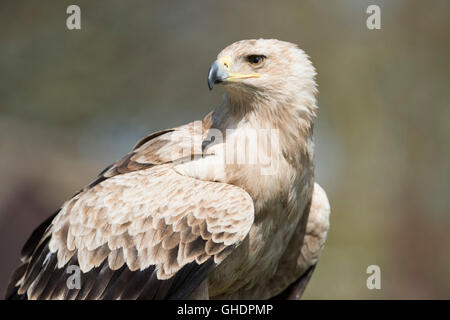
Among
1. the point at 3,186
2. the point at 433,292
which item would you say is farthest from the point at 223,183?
the point at 433,292

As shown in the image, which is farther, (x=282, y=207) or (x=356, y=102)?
(x=356, y=102)

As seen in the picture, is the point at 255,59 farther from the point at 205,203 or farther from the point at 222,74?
the point at 205,203

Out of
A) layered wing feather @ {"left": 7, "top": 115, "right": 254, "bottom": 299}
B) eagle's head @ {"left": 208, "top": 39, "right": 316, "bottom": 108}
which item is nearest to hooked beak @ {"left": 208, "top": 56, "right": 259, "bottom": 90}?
eagle's head @ {"left": 208, "top": 39, "right": 316, "bottom": 108}

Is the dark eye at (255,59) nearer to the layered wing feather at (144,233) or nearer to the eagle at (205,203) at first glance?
the eagle at (205,203)

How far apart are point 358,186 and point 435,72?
2.97m

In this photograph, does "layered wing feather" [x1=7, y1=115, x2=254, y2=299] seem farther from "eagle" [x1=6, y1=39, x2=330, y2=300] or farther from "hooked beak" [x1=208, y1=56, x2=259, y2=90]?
"hooked beak" [x1=208, y1=56, x2=259, y2=90]

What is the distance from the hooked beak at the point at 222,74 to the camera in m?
4.10

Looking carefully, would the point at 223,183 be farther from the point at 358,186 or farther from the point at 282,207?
the point at 358,186

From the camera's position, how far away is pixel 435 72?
12172mm

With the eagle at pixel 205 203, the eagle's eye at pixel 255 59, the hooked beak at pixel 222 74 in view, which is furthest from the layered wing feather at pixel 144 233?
the eagle's eye at pixel 255 59

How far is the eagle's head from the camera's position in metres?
4.20

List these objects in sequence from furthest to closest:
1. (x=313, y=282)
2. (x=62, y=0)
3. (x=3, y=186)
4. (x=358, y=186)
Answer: (x=62, y=0)
(x=358, y=186)
(x=313, y=282)
(x=3, y=186)

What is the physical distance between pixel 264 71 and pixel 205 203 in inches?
43.3

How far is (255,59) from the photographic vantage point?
423 cm
